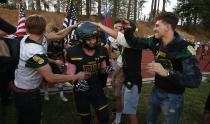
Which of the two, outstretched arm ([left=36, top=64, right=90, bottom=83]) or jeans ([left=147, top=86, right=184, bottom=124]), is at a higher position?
outstretched arm ([left=36, top=64, right=90, bottom=83])

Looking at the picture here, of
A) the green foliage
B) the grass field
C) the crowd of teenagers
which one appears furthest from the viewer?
the green foliage

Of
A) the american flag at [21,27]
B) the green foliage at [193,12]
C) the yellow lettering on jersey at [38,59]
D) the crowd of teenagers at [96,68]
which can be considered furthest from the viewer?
the green foliage at [193,12]

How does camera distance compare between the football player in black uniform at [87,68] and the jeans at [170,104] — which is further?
the football player in black uniform at [87,68]

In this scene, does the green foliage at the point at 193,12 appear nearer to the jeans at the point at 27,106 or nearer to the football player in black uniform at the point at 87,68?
the football player in black uniform at the point at 87,68

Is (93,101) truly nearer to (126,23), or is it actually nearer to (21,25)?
(126,23)

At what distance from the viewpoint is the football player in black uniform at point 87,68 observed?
2729 millimetres

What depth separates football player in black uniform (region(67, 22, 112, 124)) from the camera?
2729mm

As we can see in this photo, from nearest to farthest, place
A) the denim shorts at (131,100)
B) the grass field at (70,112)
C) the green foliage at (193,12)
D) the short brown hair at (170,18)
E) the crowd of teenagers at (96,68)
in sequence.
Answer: the crowd of teenagers at (96,68)
the short brown hair at (170,18)
the denim shorts at (131,100)
the grass field at (70,112)
the green foliage at (193,12)

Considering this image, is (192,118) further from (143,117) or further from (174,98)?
(174,98)

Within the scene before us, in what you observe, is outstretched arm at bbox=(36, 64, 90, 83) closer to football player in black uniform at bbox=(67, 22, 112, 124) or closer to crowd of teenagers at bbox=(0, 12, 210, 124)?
crowd of teenagers at bbox=(0, 12, 210, 124)

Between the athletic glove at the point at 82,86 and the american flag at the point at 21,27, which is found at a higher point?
the american flag at the point at 21,27

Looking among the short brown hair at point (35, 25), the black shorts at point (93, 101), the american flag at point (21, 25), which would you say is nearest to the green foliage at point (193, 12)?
the american flag at point (21, 25)

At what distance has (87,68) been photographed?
2797 millimetres

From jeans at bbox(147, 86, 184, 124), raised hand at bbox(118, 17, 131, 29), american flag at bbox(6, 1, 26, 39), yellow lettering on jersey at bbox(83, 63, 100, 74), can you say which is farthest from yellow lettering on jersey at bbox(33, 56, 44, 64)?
american flag at bbox(6, 1, 26, 39)
